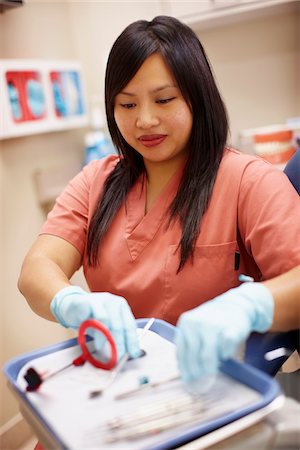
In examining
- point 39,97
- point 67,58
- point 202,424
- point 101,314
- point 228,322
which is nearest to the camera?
point 202,424

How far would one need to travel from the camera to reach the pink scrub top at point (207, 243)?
941 millimetres

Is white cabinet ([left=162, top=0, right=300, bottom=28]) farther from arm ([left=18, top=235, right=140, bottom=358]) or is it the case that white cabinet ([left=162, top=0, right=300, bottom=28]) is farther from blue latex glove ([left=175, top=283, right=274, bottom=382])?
blue latex glove ([left=175, top=283, right=274, bottom=382])

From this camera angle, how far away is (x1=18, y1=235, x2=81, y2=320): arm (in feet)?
3.34

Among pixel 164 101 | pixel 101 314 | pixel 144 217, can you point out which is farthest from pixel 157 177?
pixel 101 314

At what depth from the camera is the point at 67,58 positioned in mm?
2084

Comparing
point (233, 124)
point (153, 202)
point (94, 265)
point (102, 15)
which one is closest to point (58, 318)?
point (94, 265)

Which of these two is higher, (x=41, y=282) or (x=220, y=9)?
(x=220, y=9)

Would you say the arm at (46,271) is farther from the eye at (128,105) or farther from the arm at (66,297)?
the eye at (128,105)

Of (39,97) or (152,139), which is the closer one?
A: (152,139)

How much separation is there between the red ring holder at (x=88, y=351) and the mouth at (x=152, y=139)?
452mm

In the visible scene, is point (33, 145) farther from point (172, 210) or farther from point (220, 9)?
point (172, 210)

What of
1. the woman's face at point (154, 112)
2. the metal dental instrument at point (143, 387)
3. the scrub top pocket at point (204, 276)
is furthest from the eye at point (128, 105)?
the metal dental instrument at point (143, 387)

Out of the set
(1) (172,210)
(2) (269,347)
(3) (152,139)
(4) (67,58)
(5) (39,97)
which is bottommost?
(2) (269,347)

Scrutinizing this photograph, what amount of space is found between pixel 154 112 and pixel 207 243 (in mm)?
290
